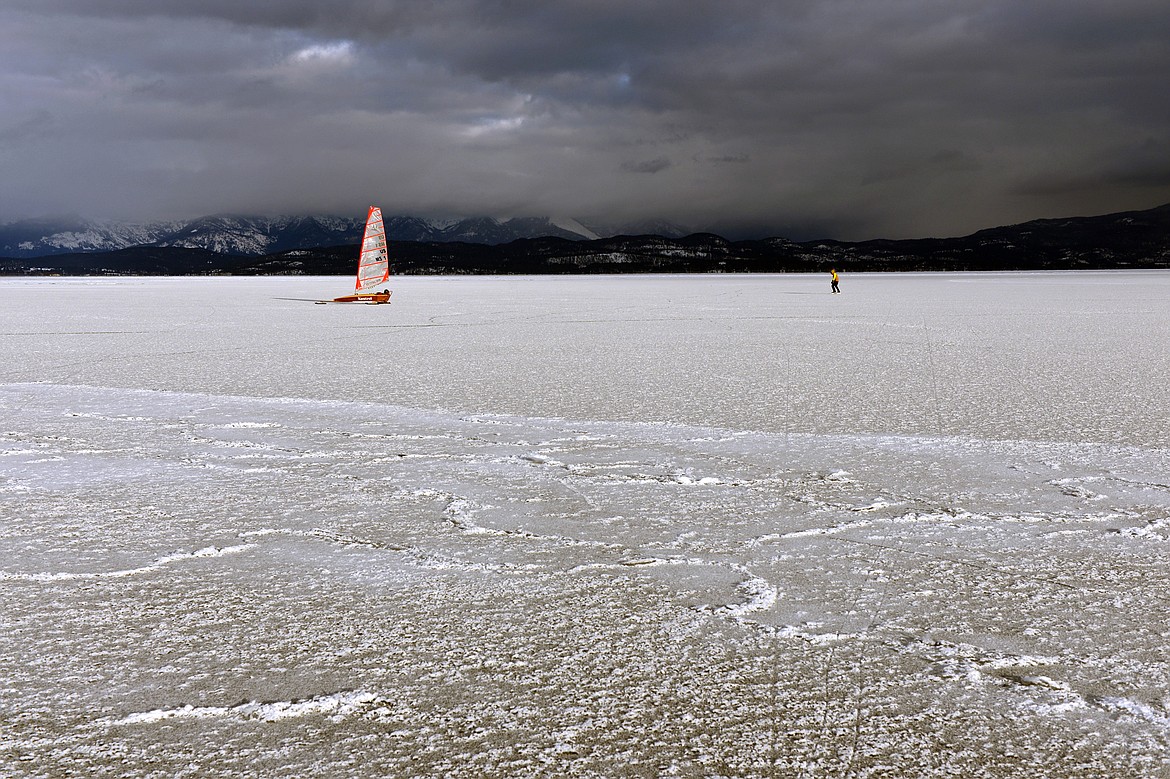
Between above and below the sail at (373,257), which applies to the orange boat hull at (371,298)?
below

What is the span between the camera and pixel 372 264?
2855 centimetres

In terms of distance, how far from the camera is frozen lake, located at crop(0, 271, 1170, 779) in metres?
2.04

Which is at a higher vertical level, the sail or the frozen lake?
the sail

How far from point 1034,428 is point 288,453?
4.96 metres

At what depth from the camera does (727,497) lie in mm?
4258

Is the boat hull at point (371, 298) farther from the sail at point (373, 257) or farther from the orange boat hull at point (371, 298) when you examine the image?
the sail at point (373, 257)

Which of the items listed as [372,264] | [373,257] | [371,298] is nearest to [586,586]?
[371,298]

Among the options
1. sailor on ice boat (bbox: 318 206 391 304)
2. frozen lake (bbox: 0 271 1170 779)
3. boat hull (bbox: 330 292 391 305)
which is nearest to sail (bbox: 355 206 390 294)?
sailor on ice boat (bbox: 318 206 391 304)

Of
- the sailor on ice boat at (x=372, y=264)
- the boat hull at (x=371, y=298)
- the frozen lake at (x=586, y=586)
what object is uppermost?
the sailor on ice boat at (x=372, y=264)

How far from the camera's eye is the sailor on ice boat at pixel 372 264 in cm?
2778

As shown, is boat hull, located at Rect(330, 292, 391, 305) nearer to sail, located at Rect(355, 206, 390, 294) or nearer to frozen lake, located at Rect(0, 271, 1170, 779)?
sail, located at Rect(355, 206, 390, 294)

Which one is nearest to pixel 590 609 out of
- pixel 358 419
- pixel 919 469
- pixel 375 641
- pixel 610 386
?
pixel 375 641

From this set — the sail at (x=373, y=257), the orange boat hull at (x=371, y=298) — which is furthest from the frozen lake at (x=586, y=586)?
the sail at (x=373, y=257)

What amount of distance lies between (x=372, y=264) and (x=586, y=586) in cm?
2690
